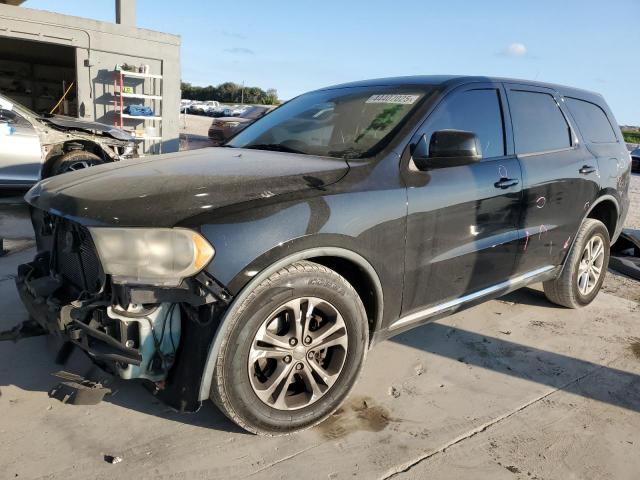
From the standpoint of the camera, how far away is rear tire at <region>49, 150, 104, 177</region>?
751cm

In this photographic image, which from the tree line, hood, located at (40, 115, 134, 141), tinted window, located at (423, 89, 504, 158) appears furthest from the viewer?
the tree line

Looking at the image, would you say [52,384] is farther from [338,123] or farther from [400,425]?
[338,123]

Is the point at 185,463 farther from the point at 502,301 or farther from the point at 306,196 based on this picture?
the point at 502,301

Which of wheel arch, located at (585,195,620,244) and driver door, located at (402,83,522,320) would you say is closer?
driver door, located at (402,83,522,320)

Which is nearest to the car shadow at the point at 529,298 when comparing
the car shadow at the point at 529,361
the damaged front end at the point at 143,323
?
the car shadow at the point at 529,361

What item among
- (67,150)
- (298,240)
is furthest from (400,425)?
(67,150)

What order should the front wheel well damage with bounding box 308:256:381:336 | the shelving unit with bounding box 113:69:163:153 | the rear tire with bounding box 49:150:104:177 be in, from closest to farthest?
the front wheel well damage with bounding box 308:256:381:336, the rear tire with bounding box 49:150:104:177, the shelving unit with bounding box 113:69:163:153

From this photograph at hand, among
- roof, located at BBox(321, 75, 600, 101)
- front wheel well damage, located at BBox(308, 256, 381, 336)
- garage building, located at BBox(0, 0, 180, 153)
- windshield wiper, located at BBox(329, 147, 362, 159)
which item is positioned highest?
garage building, located at BBox(0, 0, 180, 153)

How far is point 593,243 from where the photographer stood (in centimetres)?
437

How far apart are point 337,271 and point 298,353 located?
47 cm

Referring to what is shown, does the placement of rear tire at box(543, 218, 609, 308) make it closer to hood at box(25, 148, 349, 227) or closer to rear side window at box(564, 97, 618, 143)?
rear side window at box(564, 97, 618, 143)

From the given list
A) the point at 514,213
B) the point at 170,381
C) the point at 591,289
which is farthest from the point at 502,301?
the point at 170,381

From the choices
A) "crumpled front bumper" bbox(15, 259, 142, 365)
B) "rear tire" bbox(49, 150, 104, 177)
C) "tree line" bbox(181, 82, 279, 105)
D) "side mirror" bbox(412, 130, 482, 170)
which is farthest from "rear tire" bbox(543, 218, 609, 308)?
"tree line" bbox(181, 82, 279, 105)

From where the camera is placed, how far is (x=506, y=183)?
10.8 ft
